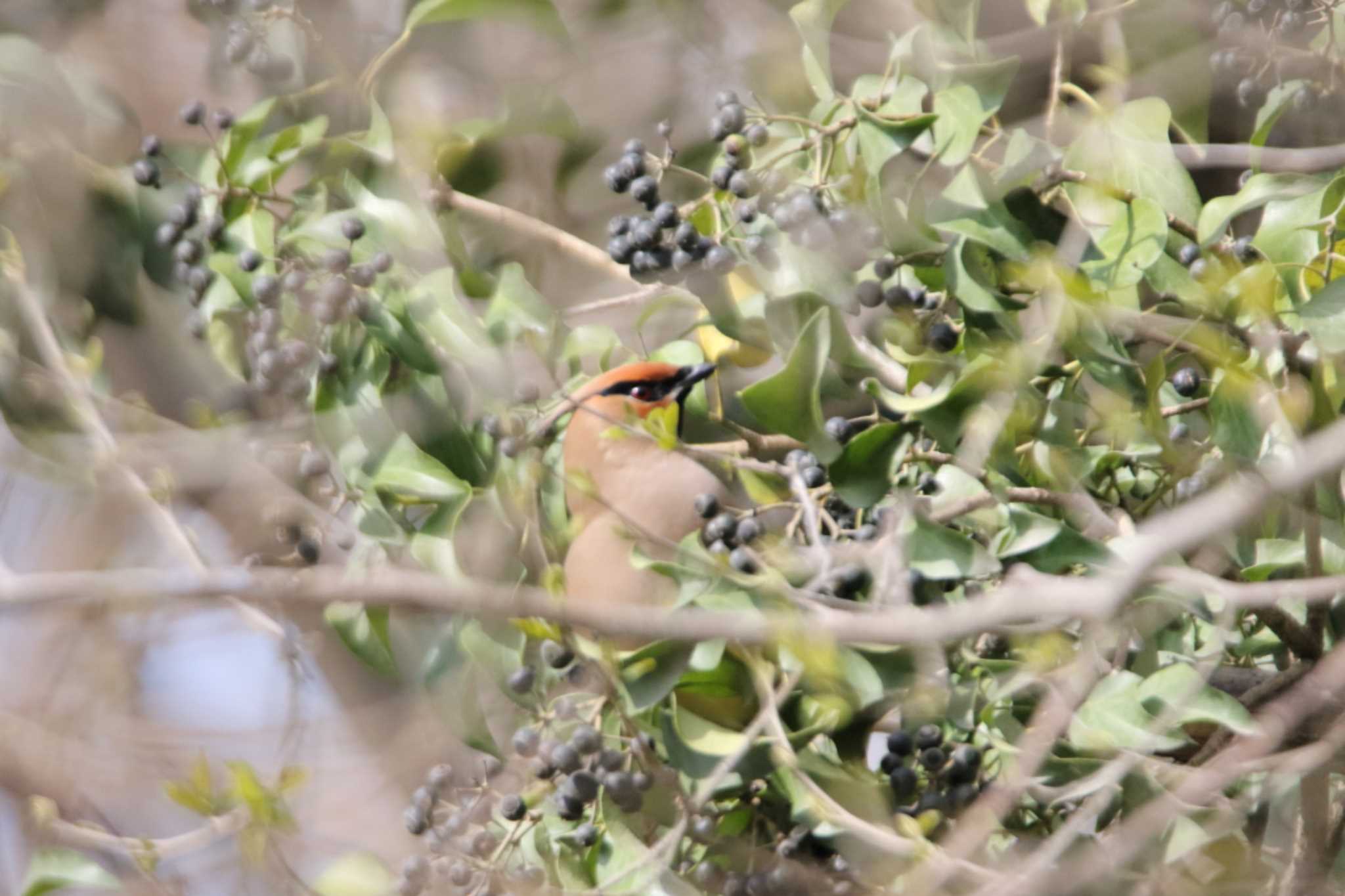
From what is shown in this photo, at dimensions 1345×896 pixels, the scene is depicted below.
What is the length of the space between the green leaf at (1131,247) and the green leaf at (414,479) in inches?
29.4

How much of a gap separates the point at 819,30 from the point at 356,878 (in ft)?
3.76

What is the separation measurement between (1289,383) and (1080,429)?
0.85 feet

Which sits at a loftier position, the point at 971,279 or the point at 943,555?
the point at 971,279

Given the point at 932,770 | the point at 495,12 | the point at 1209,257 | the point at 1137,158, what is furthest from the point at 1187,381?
the point at 495,12

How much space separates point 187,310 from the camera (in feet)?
7.57

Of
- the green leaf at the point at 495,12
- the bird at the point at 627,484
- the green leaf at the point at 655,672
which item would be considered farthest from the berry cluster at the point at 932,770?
the green leaf at the point at 495,12

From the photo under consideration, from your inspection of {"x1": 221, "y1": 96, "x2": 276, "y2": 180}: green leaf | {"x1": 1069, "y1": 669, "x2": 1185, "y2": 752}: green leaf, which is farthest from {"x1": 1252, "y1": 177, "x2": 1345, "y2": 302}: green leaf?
{"x1": 221, "y1": 96, "x2": 276, "y2": 180}: green leaf

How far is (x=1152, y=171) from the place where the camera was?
1627 mm

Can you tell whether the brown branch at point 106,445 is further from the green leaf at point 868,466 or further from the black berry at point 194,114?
the green leaf at point 868,466

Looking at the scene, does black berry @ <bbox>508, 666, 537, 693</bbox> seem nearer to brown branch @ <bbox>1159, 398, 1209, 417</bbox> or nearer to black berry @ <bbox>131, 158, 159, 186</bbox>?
brown branch @ <bbox>1159, 398, 1209, 417</bbox>

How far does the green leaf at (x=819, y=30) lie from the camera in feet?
6.03

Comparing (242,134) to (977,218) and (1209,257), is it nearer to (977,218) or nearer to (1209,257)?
(977,218)

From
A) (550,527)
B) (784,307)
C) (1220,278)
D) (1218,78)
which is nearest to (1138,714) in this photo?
(1220,278)

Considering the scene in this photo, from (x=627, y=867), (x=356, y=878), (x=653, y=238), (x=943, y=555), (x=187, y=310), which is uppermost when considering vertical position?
(x=653, y=238)
